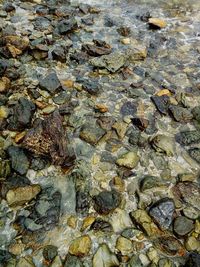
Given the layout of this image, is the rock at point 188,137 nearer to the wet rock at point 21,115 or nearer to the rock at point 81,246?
the rock at point 81,246

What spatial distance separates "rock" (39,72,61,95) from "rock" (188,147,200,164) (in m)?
2.84

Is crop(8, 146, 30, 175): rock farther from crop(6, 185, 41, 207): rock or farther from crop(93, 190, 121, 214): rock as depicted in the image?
crop(93, 190, 121, 214): rock

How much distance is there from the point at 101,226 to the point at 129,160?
1309 millimetres

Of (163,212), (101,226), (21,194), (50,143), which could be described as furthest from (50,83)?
(163,212)

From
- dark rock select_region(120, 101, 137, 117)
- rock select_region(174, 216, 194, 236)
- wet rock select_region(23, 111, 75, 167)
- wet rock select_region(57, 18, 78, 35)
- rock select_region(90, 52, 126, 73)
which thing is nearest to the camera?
rock select_region(174, 216, 194, 236)

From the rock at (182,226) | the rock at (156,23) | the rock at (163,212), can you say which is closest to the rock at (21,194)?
the rock at (163,212)

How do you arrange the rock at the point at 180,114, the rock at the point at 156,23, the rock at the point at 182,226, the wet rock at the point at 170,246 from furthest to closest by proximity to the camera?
the rock at the point at 156,23 < the rock at the point at 180,114 < the rock at the point at 182,226 < the wet rock at the point at 170,246

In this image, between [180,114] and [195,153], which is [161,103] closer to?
[180,114]

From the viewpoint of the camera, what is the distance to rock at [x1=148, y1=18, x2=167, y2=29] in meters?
9.36

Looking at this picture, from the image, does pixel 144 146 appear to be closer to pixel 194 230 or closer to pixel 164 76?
pixel 194 230

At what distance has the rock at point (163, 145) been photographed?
606 centimetres

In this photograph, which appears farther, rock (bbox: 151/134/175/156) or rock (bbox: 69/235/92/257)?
rock (bbox: 151/134/175/156)

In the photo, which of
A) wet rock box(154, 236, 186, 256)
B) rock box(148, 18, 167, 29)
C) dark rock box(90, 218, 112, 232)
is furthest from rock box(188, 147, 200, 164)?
rock box(148, 18, 167, 29)

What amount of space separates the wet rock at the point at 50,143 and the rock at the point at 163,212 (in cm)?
151
